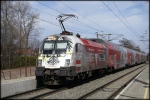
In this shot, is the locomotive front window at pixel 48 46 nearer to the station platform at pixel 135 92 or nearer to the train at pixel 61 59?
the train at pixel 61 59

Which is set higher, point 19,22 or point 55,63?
point 19,22

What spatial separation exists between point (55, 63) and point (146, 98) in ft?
18.5

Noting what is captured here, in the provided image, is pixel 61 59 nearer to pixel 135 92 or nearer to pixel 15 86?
pixel 15 86

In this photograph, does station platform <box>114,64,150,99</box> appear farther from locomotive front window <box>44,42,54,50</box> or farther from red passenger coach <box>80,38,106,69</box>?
locomotive front window <box>44,42,54,50</box>

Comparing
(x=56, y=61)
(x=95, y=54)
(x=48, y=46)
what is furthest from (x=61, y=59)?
(x=95, y=54)

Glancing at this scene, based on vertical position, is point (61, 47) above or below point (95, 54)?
above

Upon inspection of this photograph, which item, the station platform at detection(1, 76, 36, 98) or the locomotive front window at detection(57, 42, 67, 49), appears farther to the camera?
the locomotive front window at detection(57, 42, 67, 49)

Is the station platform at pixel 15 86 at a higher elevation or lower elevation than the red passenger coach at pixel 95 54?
lower

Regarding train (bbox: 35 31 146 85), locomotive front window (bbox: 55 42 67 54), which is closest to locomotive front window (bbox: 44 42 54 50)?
train (bbox: 35 31 146 85)

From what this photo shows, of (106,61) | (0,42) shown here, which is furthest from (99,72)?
(0,42)

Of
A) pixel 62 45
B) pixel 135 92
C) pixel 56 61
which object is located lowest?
pixel 135 92

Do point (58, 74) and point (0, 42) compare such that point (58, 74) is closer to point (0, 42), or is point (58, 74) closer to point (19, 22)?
point (0, 42)

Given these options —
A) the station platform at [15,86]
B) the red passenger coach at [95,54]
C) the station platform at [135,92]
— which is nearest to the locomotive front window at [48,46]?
the station platform at [15,86]

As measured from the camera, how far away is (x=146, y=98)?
10266mm
